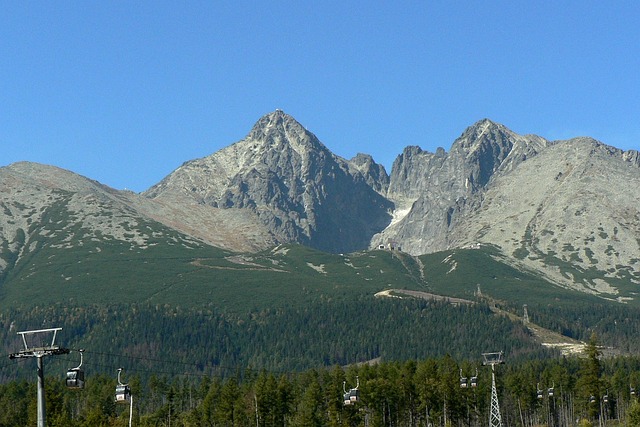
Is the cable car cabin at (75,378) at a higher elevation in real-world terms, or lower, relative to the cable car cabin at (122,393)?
higher

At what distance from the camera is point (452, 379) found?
625ft

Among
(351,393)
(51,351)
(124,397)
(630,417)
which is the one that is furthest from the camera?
(630,417)

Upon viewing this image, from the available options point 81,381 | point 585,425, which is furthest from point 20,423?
point 81,381

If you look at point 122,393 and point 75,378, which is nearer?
point 75,378

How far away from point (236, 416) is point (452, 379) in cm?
4097

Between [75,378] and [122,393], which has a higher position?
[75,378]

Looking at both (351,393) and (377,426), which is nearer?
(351,393)

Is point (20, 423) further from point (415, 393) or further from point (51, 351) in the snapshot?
point (51, 351)

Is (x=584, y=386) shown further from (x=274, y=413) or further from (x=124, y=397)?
(x=124, y=397)

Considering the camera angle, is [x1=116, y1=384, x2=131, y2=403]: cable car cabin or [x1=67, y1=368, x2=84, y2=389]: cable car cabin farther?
[x1=116, y1=384, x2=131, y2=403]: cable car cabin

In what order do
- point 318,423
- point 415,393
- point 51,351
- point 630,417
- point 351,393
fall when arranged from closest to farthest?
point 51,351 < point 351,393 < point 630,417 < point 318,423 < point 415,393

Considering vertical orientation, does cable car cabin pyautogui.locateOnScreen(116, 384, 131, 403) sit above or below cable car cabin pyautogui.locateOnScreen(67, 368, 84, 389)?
below

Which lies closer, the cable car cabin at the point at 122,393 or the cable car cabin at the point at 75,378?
the cable car cabin at the point at 75,378

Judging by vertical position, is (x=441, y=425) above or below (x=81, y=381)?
below
